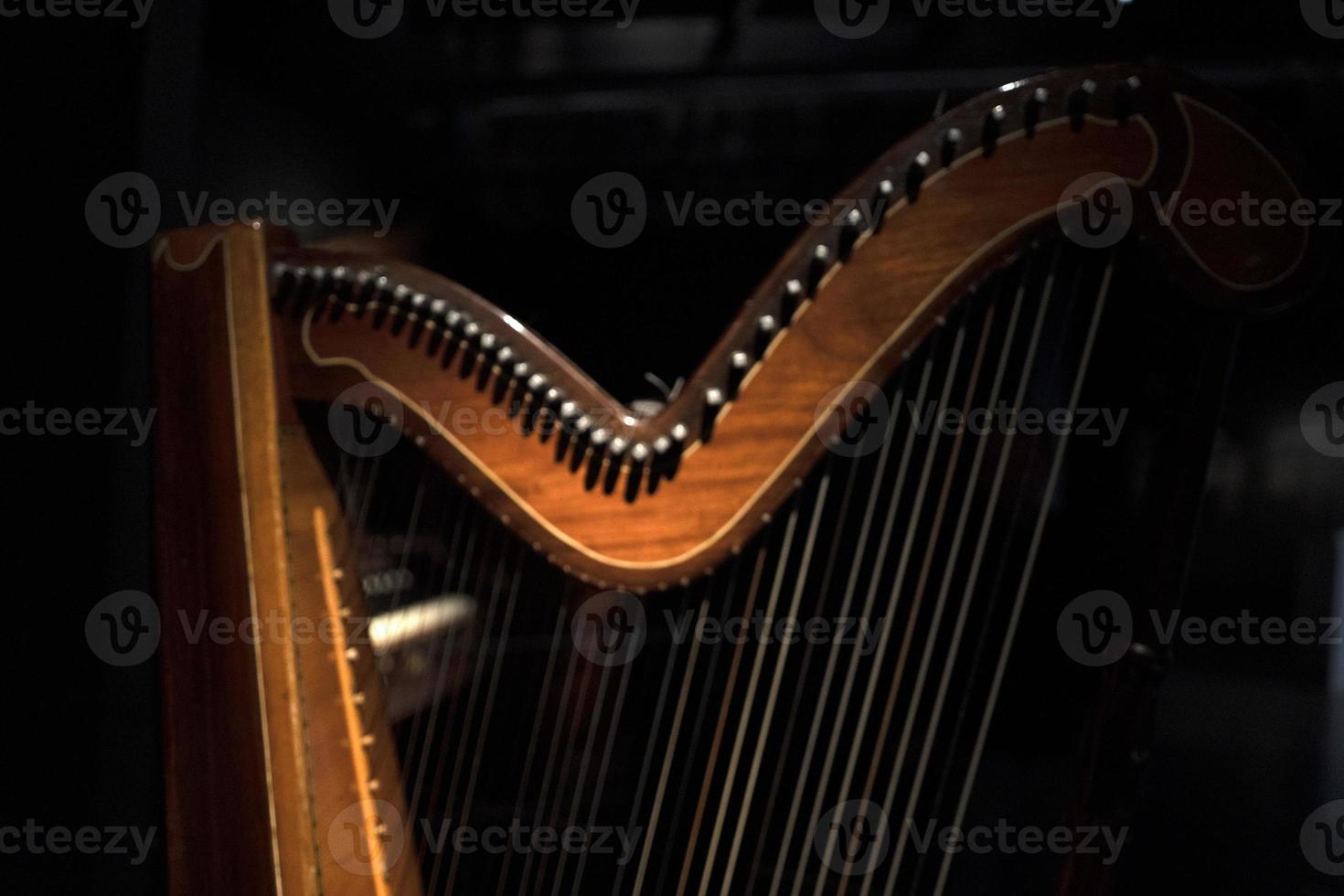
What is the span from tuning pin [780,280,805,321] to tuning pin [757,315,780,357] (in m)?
0.01

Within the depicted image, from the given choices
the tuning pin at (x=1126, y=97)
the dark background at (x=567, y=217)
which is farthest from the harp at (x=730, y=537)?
the dark background at (x=567, y=217)

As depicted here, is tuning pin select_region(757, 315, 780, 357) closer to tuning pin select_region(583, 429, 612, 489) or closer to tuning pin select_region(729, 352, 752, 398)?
tuning pin select_region(729, 352, 752, 398)

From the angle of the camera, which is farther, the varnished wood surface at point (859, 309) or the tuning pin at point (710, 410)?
the tuning pin at point (710, 410)

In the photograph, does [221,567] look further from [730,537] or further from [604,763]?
[730,537]

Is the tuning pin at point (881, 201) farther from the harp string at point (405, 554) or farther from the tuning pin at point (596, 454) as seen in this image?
the harp string at point (405, 554)

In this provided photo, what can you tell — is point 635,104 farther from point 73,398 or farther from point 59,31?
point 73,398

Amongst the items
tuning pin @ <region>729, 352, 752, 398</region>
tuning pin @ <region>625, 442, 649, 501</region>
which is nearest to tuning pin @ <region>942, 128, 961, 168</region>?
tuning pin @ <region>729, 352, 752, 398</region>

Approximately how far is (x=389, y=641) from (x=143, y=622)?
484 millimetres

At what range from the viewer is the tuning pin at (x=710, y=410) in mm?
896

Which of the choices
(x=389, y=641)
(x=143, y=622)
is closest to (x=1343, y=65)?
(x=389, y=641)

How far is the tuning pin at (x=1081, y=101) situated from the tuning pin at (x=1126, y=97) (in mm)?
20

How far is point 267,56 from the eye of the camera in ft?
5.50

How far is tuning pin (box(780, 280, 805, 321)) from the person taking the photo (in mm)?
868

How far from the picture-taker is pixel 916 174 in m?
0.84
